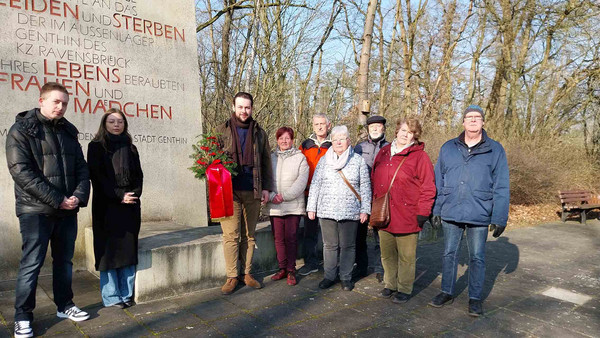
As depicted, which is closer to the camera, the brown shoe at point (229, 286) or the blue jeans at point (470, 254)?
the blue jeans at point (470, 254)

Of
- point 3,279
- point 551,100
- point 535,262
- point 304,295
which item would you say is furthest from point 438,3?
point 3,279

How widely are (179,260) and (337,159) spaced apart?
193 cm

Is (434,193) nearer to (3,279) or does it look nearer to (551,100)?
(3,279)

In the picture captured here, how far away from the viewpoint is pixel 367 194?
445cm

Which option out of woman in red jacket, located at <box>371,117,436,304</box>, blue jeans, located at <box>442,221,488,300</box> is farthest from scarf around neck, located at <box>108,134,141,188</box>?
blue jeans, located at <box>442,221,488,300</box>

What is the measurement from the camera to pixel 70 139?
3506 millimetres

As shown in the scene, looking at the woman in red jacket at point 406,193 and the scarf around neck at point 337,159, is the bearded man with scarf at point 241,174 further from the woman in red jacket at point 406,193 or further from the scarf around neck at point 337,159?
the woman in red jacket at point 406,193

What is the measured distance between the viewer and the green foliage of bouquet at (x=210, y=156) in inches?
166

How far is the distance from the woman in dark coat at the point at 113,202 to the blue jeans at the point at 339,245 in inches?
75.7

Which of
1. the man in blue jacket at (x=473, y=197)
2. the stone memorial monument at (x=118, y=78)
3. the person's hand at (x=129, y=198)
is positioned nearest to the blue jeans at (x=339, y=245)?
the man in blue jacket at (x=473, y=197)

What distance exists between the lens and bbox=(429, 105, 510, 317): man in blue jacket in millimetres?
3865

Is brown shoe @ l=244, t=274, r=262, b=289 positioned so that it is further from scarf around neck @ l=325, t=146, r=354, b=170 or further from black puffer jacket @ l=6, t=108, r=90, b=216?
black puffer jacket @ l=6, t=108, r=90, b=216

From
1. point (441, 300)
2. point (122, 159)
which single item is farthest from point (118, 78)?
point (441, 300)

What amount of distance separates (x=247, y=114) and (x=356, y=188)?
1.38m
